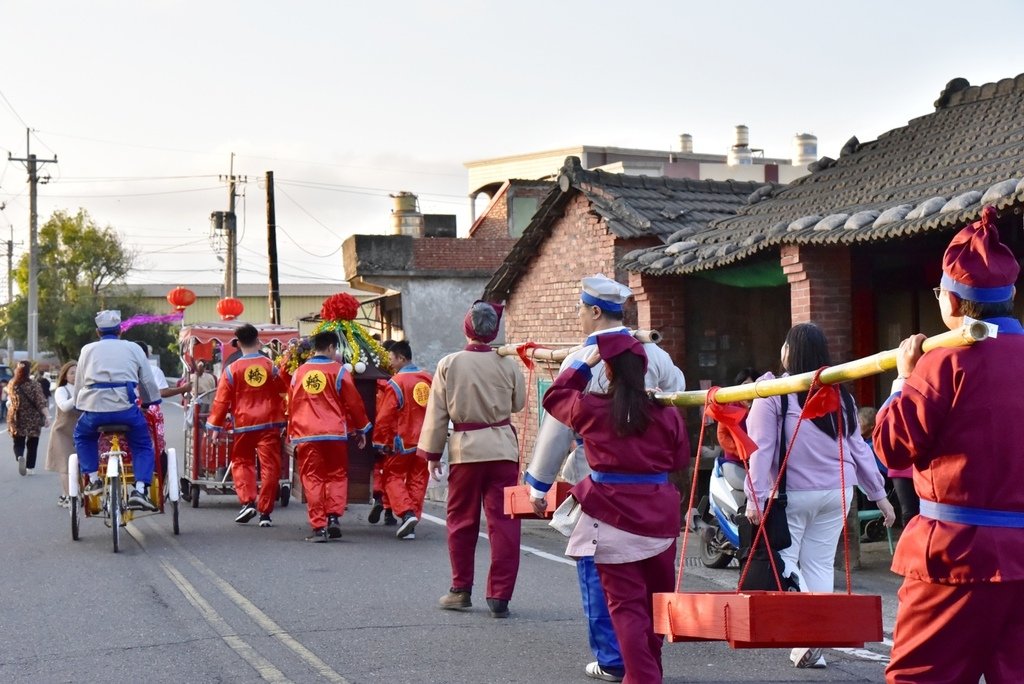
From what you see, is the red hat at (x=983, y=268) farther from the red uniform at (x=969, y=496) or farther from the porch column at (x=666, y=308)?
the porch column at (x=666, y=308)

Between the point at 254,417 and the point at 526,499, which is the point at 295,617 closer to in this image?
the point at 526,499

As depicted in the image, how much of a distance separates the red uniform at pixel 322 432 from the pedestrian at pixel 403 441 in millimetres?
348

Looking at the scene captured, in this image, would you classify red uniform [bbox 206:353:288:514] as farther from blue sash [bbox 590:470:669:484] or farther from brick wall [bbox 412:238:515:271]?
brick wall [bbox 412:238:515:271]

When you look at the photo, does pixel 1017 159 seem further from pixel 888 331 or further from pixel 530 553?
pixel 530 553

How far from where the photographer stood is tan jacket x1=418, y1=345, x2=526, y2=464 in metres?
8.91

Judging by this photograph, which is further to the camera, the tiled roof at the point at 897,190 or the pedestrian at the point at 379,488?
the pedestrian at the point at 379,488

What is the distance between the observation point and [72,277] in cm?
7131

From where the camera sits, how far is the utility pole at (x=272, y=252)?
37469 mm

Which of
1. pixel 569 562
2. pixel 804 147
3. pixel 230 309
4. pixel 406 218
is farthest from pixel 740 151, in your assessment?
pixel 569 562

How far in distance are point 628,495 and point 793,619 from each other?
46.7 inches

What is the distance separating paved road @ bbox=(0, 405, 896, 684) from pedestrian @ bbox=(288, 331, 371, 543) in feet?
1.12

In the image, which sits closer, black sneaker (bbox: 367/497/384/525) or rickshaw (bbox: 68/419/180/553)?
rickshaw (bbox: 68/419/180/553)

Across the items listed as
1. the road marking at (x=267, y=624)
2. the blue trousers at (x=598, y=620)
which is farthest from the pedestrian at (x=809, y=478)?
the road marking at (x=267, y=624)

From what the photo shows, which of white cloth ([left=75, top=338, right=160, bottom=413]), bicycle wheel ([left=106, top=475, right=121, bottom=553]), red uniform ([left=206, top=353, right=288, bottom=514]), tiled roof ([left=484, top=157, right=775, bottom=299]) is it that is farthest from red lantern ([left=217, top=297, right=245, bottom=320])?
bicycle wheel ([left=106, top=475, right=121, bottom=553])
